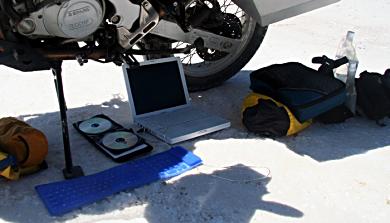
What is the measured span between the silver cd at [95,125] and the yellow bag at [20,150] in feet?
1.43

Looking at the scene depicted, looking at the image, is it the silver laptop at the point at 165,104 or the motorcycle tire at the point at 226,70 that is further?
the motorcycle tire at the point at 226,70

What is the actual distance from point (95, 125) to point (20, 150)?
617 mm

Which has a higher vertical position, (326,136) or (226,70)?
(226,70)

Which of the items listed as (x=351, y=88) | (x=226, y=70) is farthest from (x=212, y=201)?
(x=226, y=70)

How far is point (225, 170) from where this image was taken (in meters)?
2.55

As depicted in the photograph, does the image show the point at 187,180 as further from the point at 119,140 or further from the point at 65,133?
the point at 65,133

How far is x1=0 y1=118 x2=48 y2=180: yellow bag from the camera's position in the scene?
2291mm

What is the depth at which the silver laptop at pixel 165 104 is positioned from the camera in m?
2.87

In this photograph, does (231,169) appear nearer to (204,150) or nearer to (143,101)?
(204,150)

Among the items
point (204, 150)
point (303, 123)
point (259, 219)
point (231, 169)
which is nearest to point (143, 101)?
point (204, 150)

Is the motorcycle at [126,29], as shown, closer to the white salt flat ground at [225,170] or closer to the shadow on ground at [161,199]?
the white salt flat ground at [225,170]

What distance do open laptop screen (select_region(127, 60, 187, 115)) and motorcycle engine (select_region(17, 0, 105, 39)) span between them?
668mm

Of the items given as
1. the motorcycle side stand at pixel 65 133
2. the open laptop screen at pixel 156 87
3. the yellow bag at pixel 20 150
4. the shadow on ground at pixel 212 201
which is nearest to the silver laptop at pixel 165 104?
the open laptop screen at pixel 156 87

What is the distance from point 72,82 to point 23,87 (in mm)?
333
